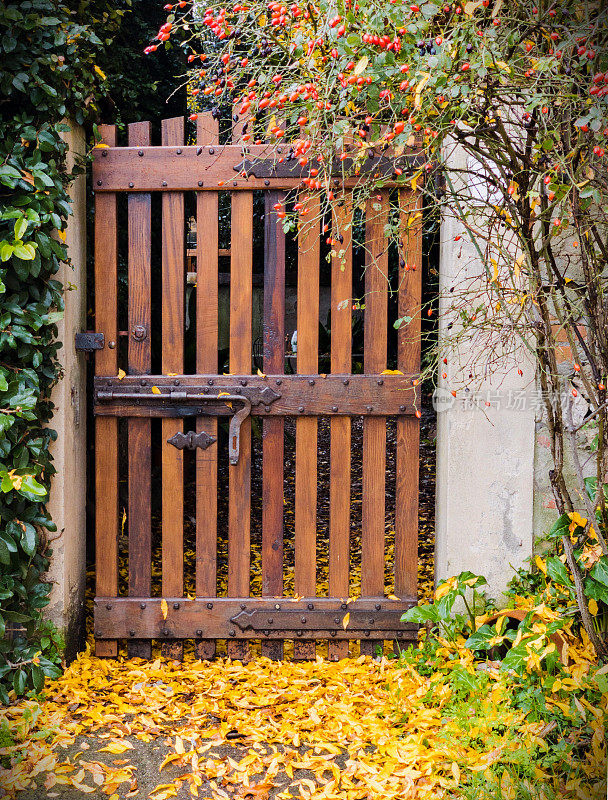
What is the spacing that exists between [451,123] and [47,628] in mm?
2363

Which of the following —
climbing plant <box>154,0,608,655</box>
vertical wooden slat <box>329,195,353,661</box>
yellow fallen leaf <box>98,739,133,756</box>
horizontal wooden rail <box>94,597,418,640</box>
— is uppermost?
climbing plant <box>154,0,608,655</box>

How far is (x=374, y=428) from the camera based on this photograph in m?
2.81

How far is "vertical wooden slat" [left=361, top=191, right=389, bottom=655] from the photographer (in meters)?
2.74

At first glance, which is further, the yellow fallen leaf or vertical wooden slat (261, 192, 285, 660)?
vertical wooden slat (261, 192, 285, 660)

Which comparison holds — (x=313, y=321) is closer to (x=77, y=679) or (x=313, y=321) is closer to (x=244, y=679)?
(x=244, y=679)

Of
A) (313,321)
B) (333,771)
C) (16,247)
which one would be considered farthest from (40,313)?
(333,771)

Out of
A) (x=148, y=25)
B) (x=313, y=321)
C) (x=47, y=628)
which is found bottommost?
(x=47, y=628)

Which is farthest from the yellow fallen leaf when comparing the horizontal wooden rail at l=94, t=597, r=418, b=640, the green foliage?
the horizontal wooden rail at l=94, t=597, r=418, b=640

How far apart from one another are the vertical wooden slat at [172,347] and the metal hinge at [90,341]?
0.27 meters

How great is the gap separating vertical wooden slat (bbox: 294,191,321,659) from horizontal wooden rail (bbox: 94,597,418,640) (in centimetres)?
9

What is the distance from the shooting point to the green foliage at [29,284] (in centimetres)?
237

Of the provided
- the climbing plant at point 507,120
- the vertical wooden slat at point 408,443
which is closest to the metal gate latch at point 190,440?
the vertical wooden slat at point 408,443

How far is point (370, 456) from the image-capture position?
111 inches

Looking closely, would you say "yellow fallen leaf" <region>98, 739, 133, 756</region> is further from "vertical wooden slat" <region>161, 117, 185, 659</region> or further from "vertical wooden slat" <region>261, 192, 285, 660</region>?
"vertical wooden slat" <region>261, 192, 285, 660</region>
